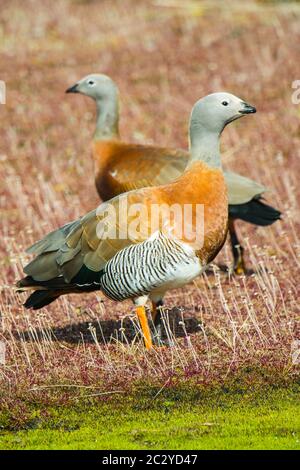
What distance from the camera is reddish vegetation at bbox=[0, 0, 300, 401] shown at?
892cm

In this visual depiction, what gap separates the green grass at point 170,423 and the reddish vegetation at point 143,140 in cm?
31

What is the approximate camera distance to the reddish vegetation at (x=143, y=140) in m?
8.92

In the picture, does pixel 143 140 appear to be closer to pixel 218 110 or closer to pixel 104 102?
pixel 104 102

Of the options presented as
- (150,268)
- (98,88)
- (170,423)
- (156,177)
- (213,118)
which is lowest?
(170,423)

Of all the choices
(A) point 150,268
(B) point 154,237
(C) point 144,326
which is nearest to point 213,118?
(B) point 154,237

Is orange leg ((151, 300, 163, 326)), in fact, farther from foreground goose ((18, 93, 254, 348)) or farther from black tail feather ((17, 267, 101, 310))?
black tail feather ((17, 267, 101, 310))

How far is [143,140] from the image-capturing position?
1809 centimetres

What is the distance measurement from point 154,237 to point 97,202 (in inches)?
265

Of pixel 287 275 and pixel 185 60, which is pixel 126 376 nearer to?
pixel 287 275

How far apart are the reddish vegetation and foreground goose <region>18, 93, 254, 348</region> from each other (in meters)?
0.59

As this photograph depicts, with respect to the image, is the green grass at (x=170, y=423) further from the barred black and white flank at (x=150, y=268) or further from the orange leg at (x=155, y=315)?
the orange leg at (x=155, y=315)

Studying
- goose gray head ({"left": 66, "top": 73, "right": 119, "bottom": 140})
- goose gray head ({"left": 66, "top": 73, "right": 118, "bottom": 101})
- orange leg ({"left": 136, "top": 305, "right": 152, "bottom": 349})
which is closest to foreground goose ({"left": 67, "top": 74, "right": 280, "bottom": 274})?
goose gray head ({"left": 66, "top": 73, "right": 119, "bottom": 140})

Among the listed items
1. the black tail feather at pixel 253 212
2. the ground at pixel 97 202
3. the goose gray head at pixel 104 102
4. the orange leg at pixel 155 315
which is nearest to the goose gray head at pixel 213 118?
the ground at pixel 97 202

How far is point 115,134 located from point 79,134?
6.13m
